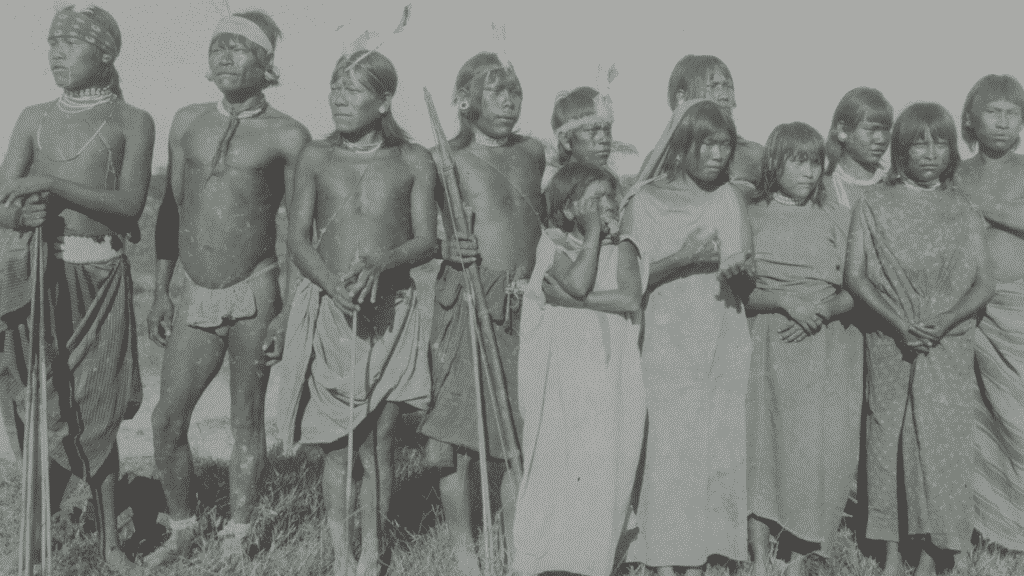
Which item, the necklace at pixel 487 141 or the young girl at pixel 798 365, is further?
the necklace at pixel 487 141

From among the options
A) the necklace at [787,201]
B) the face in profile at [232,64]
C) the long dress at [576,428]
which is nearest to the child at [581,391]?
the long dress at [576,428]

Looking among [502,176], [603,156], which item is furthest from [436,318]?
[603,156]

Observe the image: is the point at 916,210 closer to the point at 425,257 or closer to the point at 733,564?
the point at 733,564

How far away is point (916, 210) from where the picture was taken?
4758 mm

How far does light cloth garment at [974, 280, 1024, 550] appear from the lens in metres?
4.95

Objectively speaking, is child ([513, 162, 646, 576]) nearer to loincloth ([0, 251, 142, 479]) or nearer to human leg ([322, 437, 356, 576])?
human leg ([322, 437, 356, 576])

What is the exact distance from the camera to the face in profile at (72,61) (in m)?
4.58

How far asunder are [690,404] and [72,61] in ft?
9.73

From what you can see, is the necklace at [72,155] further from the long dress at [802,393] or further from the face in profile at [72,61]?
the long dress at [802,393]

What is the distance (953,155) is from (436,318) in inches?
93.5

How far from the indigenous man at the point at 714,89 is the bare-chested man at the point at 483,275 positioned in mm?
1013

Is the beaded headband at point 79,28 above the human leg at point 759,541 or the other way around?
above

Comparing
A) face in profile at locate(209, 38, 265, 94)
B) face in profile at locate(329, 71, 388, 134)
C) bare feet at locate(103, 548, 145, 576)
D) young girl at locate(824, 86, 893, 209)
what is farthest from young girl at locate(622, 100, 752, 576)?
bare feet at locate(103, 548, 145, 576)

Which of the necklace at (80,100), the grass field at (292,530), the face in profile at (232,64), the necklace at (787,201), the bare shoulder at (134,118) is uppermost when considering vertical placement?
the face in profile at (232,64)
